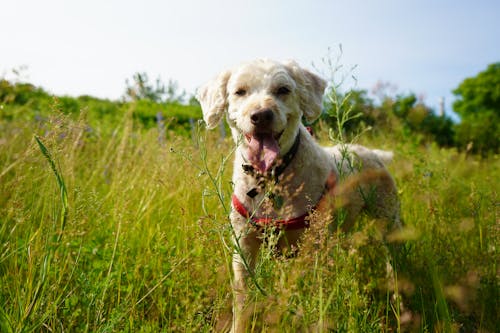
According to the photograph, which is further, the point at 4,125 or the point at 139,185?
the point at 4,125

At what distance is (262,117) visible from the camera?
2668 millimetres

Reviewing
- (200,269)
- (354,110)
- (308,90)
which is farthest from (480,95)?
→ (200,269)

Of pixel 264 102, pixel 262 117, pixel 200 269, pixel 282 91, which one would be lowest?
pixel 200 269

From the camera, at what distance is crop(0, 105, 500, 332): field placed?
5.31 ft

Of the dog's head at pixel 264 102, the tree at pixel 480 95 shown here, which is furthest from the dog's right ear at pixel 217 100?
the tree at pixel 480 95

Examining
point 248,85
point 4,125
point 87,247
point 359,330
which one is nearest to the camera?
point 359,330

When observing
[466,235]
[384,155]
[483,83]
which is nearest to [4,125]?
[384,155]

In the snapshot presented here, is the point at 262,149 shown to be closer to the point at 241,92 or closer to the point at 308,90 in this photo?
the point at 241,92

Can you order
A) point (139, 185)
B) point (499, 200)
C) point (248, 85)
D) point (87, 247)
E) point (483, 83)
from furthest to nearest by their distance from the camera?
point (483, 83) → point (139, 185) → point (248, 85) → point (87, 247) → point (499, 200)

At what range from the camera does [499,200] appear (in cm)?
208

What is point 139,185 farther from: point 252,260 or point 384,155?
point 384,155

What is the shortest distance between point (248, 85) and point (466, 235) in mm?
1899

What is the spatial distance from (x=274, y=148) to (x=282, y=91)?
507 mm

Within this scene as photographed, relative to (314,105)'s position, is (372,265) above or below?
below
